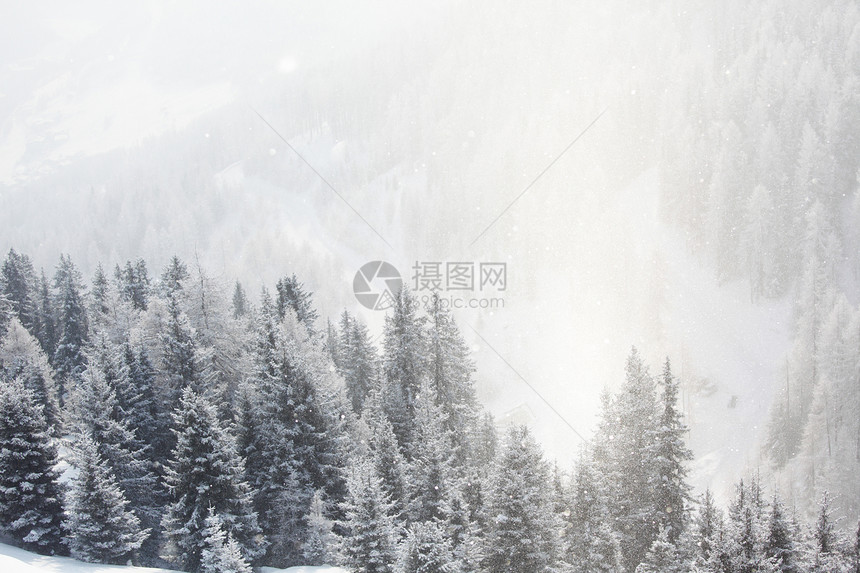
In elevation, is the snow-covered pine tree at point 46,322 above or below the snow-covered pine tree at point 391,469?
above

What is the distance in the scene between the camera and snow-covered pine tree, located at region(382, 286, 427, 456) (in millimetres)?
30453

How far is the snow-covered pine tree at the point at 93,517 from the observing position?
19.9 m

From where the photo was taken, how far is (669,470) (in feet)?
71.1

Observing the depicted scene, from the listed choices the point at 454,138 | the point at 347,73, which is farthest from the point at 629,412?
the point at 347,73

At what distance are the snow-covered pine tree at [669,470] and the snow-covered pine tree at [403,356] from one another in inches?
506

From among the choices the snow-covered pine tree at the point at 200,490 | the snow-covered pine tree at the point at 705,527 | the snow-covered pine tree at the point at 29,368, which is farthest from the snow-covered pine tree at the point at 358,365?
the snow-covered pine tree at the point at 705,527

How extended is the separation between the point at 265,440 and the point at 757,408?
80.1 metres

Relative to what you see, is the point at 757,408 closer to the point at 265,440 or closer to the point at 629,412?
the point at 629,412

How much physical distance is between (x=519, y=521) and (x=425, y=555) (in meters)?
3.79

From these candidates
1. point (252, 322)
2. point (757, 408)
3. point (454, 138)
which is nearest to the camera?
point (252, 322)

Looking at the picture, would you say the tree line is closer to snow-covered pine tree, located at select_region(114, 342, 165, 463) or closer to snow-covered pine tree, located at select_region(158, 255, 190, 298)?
snow-covered pine tree, located at select_region(114, 342, 165, 463)

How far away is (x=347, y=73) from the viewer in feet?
615

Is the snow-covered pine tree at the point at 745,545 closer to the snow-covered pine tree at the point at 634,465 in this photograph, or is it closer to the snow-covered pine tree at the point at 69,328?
the snow-covered pine tree at the point at 634,465

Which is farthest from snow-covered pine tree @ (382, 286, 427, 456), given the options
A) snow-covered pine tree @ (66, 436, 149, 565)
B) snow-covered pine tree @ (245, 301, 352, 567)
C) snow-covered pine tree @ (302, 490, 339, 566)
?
snow-covered pine tree @ (66, 436, 149, 565)
